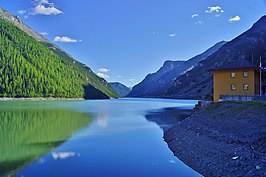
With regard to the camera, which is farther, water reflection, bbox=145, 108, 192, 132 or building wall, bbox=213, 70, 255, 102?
water reflection, bbox=145, 108, 192, 132

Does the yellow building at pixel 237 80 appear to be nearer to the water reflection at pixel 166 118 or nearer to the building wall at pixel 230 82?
the building wall at pixel 230 82

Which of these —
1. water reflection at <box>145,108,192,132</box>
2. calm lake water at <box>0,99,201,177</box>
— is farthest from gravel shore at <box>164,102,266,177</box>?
water reflection at <box>145,108,192,132</box>

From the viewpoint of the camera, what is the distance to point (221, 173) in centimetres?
1529

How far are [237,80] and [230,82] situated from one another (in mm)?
1271

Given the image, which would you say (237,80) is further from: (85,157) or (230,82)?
(85,157)

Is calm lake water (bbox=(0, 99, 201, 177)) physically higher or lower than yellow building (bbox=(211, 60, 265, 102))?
lower

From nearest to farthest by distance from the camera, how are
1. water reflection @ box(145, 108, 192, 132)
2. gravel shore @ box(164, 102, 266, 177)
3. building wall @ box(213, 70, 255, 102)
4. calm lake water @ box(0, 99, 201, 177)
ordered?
gravel shore @ box(164, 102, 266, 177) < calm lake water @ box(0, 99, 201, 177) < building wall @ box(213, 70, 255, 102) < water reflection @ box(145, 108, 192, 132)

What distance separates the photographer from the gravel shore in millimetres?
15078

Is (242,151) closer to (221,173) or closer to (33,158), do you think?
(221,173)

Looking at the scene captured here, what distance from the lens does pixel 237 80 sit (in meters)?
43.4

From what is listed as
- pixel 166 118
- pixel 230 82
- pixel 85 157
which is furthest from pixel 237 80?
pixel 85 157

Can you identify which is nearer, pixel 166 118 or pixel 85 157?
pixel 85 157

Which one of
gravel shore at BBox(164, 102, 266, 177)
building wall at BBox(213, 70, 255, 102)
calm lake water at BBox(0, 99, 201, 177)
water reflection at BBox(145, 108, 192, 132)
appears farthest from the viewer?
water reflection at BBox(145, 108, 192, 132)

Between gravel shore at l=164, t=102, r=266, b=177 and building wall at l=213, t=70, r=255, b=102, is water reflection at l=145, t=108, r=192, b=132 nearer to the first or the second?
building wall at l=213, t=70, r=255, b=102
